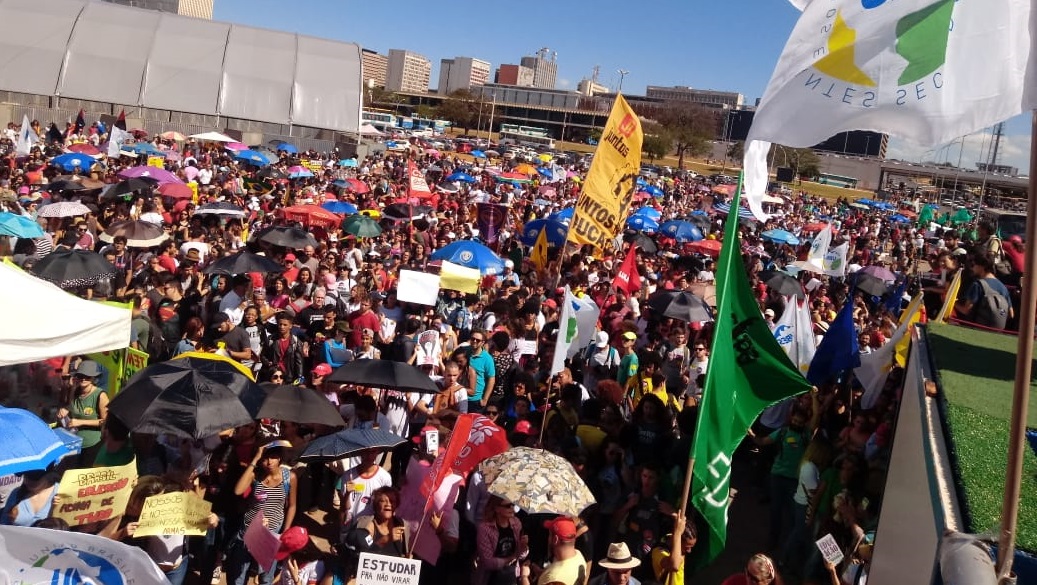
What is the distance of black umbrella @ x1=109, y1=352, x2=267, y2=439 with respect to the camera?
5.85m

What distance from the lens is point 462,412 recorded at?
7.53m

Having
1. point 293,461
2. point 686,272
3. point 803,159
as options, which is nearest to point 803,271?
point 686,272

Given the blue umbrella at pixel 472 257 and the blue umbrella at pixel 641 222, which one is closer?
the blue umbrella at pixel 472 257

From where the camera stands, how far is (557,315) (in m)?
10.9

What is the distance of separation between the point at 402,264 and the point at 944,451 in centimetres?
974

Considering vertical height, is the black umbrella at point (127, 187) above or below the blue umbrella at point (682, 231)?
below

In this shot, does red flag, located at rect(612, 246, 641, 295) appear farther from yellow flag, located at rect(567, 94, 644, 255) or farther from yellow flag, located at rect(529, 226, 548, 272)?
yellow flag, located at rect(567, 94, 644, 255)

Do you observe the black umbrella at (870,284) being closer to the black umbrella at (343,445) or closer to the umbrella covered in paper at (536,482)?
the umbrella covered in paper at (536,482)

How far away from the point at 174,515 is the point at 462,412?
3034 mm

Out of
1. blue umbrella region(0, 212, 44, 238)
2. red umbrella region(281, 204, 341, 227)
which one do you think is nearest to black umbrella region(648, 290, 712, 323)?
red umbrella region(281, 204, 341, 227)

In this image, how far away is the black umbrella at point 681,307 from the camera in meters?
10.5

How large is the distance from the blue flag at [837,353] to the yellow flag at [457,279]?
3.96 meters

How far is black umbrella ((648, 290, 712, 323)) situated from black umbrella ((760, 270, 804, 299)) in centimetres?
290

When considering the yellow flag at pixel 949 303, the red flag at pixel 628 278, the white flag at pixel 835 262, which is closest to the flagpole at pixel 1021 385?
the yellow flag at pixel 949 303
